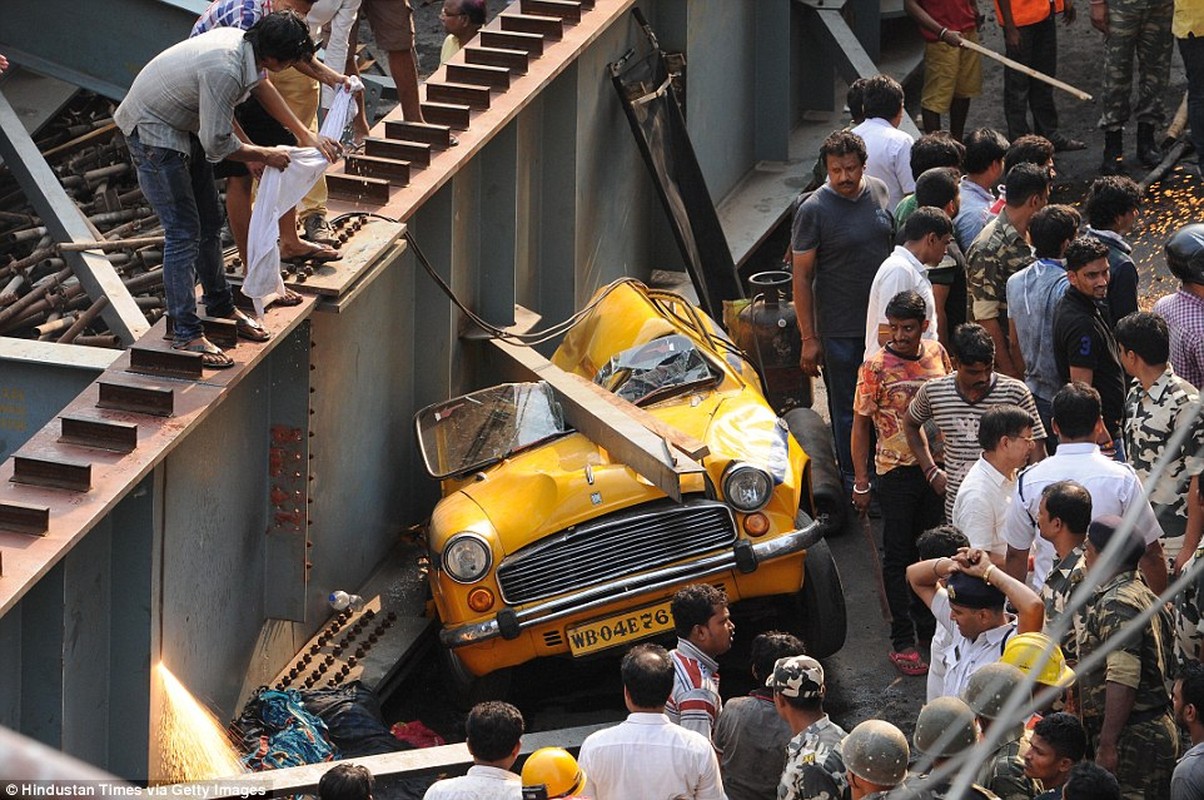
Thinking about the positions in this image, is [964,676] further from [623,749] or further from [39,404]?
[39,404]

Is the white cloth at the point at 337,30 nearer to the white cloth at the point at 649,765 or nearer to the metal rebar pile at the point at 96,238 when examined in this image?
the metal rebar pile at the point at 96,238

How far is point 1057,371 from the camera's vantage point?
340 inches

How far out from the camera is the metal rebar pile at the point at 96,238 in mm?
11062

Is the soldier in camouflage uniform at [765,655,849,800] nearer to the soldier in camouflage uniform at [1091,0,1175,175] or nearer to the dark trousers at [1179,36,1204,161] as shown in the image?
the dark trousers at [1179,36,1204,161]

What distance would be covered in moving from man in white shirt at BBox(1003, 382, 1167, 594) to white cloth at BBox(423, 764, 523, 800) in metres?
2.50

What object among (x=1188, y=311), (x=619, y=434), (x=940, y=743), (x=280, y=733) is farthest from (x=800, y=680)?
(x=1188, y=311)

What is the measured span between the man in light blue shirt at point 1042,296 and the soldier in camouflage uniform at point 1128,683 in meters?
2.42

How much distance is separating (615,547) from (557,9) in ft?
15.6

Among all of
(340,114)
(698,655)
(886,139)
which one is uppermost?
(340,114)

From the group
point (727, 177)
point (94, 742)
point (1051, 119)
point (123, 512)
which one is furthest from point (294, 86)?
point (1051, 119)

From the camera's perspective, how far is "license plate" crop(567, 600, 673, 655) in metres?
8.07

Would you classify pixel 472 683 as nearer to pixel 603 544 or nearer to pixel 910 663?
pixel 603 544

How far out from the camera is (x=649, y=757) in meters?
5.79

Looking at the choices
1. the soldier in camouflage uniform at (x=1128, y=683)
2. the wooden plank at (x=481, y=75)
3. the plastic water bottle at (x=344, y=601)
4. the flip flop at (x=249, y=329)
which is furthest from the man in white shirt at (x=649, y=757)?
the wooden plank at (x=481, y=75)
